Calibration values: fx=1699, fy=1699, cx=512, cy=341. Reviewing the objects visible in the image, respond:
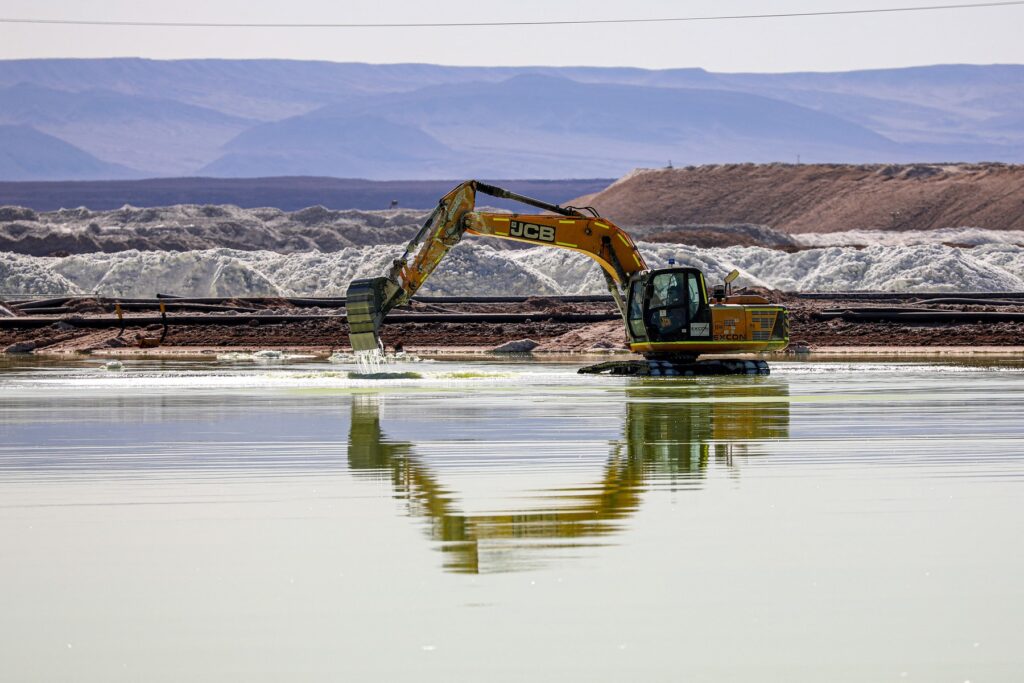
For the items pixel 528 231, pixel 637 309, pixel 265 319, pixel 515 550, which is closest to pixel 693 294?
pixel 637 309

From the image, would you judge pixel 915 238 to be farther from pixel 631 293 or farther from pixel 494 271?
pixel 631 293

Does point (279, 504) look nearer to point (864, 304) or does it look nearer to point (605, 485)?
point (605, 485)

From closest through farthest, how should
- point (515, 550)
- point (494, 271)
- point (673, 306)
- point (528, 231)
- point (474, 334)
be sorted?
point (515, 550) → point (673, 306) → point (528, 231) → point (474, 334) → point (494, 271)

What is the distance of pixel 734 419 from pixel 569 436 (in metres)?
3.33

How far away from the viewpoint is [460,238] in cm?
3306

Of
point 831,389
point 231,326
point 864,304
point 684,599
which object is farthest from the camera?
point 864,304

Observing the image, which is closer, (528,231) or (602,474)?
(602,474)

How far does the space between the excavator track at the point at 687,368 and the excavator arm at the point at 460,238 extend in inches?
55.4

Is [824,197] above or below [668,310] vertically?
above

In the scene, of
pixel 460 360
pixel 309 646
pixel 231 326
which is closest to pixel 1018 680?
pixel 309 646

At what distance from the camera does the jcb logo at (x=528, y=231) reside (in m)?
32.8

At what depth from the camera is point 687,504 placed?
1232cm

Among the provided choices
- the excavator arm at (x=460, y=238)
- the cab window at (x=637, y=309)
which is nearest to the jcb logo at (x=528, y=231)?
the excavator arm at (x=460, y=238)

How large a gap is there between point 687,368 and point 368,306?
643 cm
